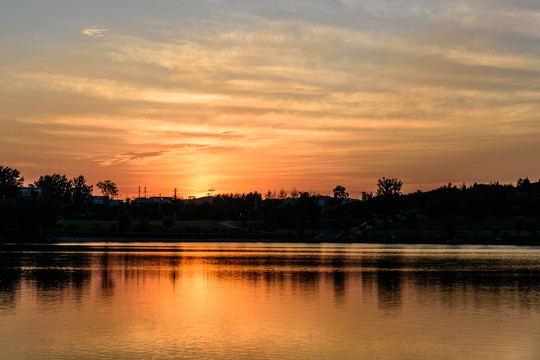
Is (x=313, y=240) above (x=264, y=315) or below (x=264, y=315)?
below

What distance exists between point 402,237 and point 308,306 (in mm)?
156243

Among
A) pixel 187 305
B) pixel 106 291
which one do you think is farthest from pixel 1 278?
pixel 187 305

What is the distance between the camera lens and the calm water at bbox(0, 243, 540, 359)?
28328 mm

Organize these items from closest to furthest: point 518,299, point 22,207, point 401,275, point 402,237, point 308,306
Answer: point 308,306 < point 518,299 < point 401,275 < point 22,207 < point 402,237

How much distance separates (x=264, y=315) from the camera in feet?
126

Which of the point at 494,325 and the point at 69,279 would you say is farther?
the point at 69,279

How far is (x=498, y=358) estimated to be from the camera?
88.6ft

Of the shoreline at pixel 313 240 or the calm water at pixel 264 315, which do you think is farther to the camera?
the shoreline at pixel 313 240

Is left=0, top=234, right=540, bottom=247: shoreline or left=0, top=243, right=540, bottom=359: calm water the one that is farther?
left=0, top=234, right=540, bottom=247: shoreline

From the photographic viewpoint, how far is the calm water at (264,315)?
92.9 ft

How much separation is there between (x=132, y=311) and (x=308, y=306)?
37.3 feet

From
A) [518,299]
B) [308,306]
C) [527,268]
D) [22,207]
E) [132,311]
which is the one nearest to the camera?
[132,311]

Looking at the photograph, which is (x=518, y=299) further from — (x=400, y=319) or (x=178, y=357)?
(x=178, y=357)

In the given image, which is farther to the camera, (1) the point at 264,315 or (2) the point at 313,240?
(2) the point at 313,240
